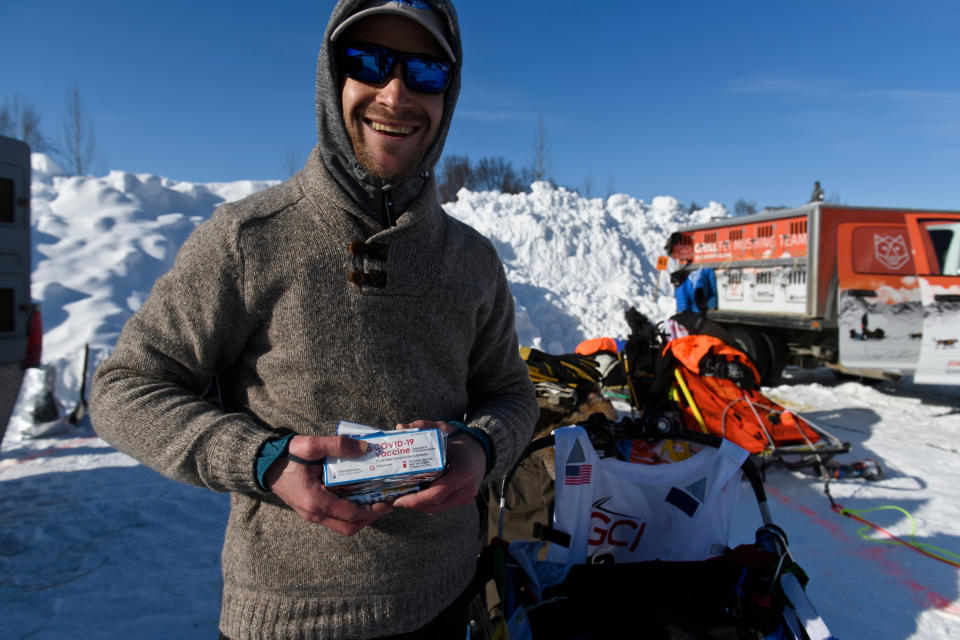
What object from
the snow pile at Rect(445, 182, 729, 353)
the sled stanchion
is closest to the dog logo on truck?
the sled stanchion

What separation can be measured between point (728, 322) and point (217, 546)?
7.98 meters

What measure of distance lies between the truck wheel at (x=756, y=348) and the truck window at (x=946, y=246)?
2394 mm

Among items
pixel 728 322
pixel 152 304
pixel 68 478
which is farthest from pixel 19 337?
pixel 728 322

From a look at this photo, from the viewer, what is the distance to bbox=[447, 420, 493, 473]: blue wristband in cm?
118

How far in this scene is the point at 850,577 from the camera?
3.46 metres

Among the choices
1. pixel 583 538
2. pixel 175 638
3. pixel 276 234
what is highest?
pixel 276 234

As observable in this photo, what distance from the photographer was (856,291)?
21.8 ft

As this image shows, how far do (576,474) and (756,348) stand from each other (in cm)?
691

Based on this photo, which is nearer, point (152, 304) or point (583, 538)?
point (152, 304)

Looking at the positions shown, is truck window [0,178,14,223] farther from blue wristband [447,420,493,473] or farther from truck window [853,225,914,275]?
truck window [853,225,914,275]

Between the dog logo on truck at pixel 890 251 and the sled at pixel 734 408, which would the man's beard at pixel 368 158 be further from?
the dog logo on truck at pixel 890 251

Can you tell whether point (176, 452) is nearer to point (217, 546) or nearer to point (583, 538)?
point (583, 538)

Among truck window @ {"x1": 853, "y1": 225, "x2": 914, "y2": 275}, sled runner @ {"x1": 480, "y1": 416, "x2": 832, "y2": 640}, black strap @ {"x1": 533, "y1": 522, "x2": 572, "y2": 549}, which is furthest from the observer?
truck window @ {"x1": 853, "y1": 225, "x2": 914, "y2": 275}

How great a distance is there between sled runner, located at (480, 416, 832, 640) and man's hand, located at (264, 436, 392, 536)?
42.3 inches
